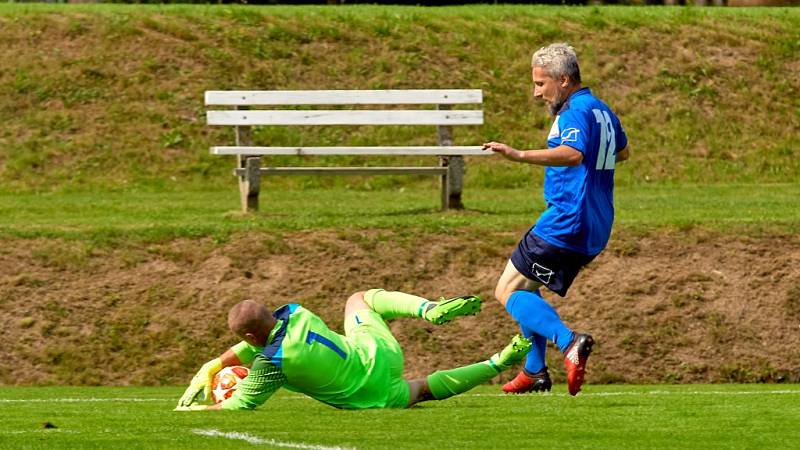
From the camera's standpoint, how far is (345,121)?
1847 cm

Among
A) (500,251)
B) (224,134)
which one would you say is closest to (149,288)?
(500,251)

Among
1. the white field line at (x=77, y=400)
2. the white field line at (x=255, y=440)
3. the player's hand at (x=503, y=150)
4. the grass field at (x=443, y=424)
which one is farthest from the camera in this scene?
the white field line at (x=77, y=400)

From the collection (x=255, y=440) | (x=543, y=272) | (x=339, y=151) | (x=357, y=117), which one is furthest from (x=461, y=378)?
(x=357, y=117)

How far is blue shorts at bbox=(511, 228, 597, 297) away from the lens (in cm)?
976

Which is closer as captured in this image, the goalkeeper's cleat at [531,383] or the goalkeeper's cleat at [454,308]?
the goalkeeper's cleat at [454,308]

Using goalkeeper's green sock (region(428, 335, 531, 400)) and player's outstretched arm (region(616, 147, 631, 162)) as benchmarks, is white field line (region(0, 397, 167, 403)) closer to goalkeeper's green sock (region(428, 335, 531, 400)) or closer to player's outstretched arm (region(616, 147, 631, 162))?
goalkeeper's green sock (region(428, 335, 531, 400))

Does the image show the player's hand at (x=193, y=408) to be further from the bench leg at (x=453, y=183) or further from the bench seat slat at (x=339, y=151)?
the bench leg at (x=453, y=183)

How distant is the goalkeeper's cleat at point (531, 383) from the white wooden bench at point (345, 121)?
717 centimetres

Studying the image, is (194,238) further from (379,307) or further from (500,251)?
(379,307)

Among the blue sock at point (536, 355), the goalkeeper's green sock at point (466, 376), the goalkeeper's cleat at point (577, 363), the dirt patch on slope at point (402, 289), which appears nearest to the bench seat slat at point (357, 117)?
the dirt patch on slope at point (402, 289)

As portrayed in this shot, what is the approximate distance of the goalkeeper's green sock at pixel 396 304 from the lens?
973cm

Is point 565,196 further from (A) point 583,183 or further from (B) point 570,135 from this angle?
(B) point 570,135

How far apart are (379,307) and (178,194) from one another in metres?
10.9

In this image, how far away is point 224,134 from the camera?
73.8 ft
